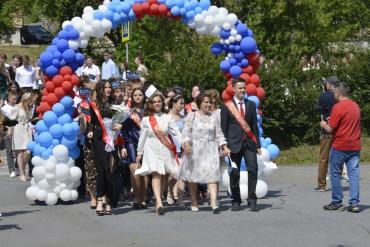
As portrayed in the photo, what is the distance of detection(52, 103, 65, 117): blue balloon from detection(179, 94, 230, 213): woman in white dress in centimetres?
214

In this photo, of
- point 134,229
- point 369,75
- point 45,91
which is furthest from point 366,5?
point 134,229

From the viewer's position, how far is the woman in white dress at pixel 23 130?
16672mm

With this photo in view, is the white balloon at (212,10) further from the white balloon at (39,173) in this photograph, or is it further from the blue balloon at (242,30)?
the white balloon at (39,173)

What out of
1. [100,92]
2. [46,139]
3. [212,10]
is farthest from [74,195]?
[212,10]

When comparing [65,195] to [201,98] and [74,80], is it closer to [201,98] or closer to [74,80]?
[74,80]

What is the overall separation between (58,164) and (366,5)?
2616 centimetres

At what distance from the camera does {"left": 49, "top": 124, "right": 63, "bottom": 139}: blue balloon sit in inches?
516

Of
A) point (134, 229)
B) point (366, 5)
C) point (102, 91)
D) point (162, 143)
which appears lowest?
point (134, 229)

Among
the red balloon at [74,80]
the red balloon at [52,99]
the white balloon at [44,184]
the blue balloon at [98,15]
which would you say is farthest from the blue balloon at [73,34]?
the white balloon at [44,184]

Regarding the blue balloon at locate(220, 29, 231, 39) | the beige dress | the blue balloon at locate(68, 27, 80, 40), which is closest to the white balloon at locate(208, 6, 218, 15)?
the blue balloon at locate(220, 29, 231, 39)

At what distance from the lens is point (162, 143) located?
12.1 meters

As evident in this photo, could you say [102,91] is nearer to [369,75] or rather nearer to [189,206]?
[189,206]

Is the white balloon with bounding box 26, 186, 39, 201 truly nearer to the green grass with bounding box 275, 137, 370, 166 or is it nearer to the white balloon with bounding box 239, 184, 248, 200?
the white balloon with bounding box 239, 184, 248, 200

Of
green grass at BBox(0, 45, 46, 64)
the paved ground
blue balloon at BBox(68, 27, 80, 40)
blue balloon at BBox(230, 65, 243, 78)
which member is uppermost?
green grass at BBox(0, 45, 46, 64)
